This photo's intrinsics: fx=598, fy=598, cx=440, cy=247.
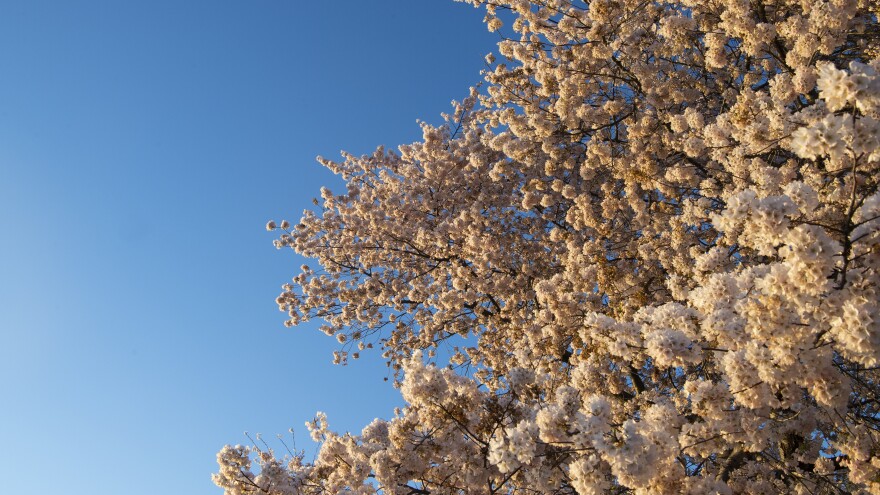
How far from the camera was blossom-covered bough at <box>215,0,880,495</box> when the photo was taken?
4.98 metres

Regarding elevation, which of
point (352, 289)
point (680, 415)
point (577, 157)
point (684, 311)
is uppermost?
point (352, 289)

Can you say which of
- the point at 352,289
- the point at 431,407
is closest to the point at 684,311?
the point at 431,407

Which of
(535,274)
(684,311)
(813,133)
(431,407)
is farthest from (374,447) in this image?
(535,274)

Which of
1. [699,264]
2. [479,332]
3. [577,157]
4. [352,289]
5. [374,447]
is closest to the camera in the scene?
[699,264]

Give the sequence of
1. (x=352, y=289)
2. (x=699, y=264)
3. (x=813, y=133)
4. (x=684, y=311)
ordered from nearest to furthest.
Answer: (x=813, y=133) < (x=684, y=311) < (x=699, y=264) < (x=352, y=289)

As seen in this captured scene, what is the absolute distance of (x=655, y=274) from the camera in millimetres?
10961

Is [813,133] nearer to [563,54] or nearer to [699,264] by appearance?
[699,264]

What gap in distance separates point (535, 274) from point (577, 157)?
2876 mm

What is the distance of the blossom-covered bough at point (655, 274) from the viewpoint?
4.98m

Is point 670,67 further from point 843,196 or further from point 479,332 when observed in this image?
point 479,332

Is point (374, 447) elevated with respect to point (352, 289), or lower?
lower

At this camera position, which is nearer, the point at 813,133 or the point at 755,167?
the point at 813,133

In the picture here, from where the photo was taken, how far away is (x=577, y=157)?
44.5ft

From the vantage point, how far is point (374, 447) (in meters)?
7.99
